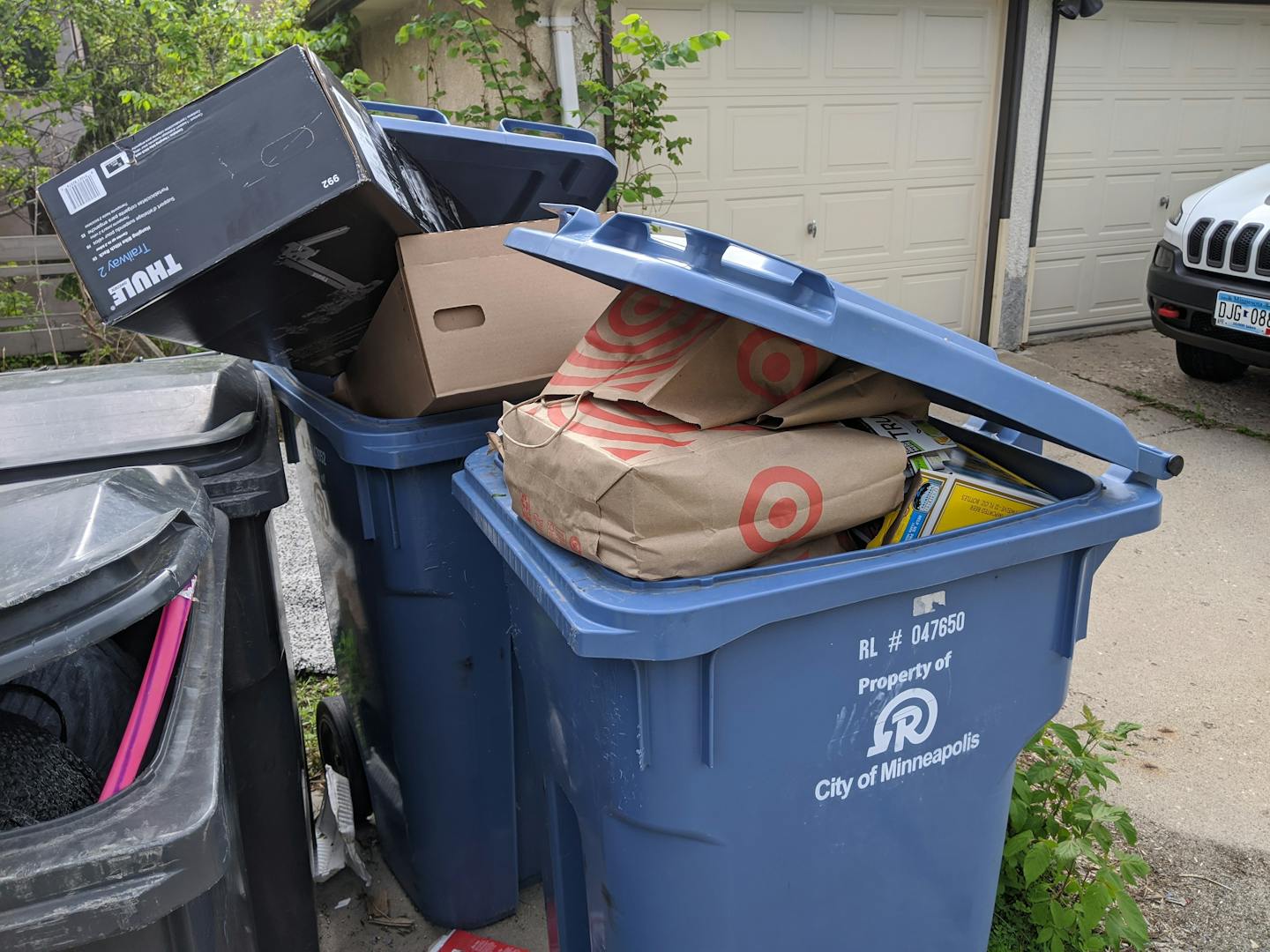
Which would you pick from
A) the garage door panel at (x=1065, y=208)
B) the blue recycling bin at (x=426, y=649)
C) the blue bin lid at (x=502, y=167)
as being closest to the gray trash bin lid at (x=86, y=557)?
the blue recycling bin at (x=426, y=649)

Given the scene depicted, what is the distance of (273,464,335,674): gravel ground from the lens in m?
3.71

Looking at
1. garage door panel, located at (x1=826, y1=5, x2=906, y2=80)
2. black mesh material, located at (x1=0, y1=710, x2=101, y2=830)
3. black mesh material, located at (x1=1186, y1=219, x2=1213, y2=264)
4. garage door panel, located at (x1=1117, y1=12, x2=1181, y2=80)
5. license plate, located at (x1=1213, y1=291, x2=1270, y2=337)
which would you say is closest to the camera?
black mesh material, located at (x1=0, y1=710, x2=101, y2=830)

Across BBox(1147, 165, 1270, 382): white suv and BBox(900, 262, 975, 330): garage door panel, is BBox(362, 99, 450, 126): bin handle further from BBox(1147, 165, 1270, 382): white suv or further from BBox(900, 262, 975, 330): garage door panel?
BBox(900, 262, 975, 330): garage door panel

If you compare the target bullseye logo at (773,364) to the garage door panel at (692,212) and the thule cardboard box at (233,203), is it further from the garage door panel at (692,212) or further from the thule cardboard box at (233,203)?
the garage door panel at (692,212)

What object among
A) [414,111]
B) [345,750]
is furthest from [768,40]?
[345,750]

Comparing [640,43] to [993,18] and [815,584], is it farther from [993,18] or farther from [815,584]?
[815,584]

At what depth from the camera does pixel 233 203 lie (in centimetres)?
186

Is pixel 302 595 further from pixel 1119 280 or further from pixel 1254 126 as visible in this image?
pixel 1254 126

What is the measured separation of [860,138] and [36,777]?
640 centimetres

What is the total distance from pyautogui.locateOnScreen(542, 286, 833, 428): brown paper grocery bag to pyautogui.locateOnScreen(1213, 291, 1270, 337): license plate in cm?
473

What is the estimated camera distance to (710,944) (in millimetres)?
1612

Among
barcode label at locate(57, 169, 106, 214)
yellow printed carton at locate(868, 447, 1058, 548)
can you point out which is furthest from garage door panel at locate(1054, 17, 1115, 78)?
barcode label at locate(57, 169, 106, 214)

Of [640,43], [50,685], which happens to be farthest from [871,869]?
[640,43]

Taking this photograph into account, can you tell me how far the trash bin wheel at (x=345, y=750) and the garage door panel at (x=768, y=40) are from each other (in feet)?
15.3
